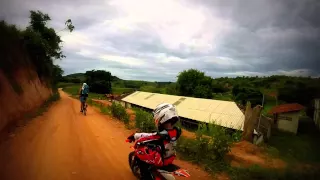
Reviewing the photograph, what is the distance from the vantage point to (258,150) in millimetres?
7246

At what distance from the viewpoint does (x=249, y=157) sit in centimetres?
647

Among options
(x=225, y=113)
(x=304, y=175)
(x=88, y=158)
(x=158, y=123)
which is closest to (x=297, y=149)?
(x=304, y=175)

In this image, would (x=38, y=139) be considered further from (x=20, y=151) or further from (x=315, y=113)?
(x=315, y=113)

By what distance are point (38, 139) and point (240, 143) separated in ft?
21.2

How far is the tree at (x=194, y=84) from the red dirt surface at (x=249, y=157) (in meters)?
32.2

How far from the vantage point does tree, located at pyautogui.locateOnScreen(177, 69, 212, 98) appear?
40175mm

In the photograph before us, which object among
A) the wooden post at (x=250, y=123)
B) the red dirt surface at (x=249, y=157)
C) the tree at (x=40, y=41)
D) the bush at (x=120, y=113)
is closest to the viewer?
the red dirt surface at (x=249, y=157)

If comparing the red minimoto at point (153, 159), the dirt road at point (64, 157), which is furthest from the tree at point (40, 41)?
the red minimoto at point (153, 159)

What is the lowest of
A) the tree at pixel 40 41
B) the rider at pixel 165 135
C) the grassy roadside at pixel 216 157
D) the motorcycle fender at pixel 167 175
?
the grassy roadside at pixel 216 157

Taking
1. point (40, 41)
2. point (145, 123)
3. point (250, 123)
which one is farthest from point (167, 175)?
point (40, 41)

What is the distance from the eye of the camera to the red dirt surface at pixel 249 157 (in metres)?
5.56

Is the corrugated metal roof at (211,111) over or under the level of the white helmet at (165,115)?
under

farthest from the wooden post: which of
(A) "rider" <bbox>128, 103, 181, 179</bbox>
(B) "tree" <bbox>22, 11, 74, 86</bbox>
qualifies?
(B) "tree" <bbox>22, 11, 74, 86</bbox>

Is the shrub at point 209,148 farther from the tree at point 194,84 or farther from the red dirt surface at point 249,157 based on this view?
the tree at point 194,84
